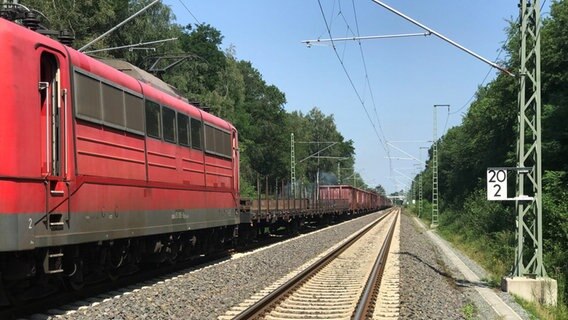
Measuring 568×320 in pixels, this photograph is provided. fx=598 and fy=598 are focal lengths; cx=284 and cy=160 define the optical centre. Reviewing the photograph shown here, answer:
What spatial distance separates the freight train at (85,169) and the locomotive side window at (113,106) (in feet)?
0.06

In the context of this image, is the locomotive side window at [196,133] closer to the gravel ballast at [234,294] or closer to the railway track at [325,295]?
the gravel ballast at [234,294]

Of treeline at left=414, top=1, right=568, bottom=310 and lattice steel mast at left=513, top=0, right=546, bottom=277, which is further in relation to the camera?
treeline at left=414, top=1, right=568, bottom=310

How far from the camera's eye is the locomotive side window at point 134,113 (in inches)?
422

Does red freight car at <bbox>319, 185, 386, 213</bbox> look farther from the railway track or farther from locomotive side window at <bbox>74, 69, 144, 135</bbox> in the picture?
locomotive side window at <bbox>74, 69, 144, 135</bbox>

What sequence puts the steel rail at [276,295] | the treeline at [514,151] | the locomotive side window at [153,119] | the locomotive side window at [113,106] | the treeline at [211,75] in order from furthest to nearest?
the treeline at [211,75] < the treeline at [514,151] < the locomotive side window at [153,119] < the locomotive side window at [113,106] < the steel rail at [276,295]

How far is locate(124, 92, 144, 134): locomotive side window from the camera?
1072cm

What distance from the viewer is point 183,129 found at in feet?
44.9

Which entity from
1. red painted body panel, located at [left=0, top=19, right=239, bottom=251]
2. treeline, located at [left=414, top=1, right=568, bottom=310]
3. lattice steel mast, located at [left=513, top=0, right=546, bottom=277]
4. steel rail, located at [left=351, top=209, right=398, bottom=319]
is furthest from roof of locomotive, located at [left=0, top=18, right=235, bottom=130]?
treeline, located at [left=414, top=1, right=568, bottom=310]

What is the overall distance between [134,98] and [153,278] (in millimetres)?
3949

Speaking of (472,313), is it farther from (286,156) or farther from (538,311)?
(286,156)

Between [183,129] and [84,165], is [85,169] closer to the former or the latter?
[84,165]

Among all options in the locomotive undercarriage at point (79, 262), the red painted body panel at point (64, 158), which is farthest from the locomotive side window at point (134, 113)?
the locomotive undercarriage at point (79, 262)

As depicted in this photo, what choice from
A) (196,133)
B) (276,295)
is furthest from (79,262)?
(196,133)

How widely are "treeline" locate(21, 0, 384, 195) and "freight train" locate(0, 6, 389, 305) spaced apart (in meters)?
2.95
